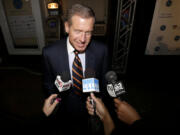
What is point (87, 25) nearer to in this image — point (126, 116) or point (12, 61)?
point (126, 116)

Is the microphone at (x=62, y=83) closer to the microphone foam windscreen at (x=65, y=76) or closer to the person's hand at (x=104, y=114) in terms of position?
the microphone foam windscreen at (x=65, y=76)

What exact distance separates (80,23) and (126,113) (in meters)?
0.85

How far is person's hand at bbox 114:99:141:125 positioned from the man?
0.50 m

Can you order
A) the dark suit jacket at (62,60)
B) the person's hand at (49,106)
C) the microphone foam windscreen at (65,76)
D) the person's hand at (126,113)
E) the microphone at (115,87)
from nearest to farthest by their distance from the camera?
the person's hand at (126,113) → the microphone at (115,87) → the person's hand at (49,106) → the microphone foam windscreen at (65,76) → the dark suit jacket at (62,60)

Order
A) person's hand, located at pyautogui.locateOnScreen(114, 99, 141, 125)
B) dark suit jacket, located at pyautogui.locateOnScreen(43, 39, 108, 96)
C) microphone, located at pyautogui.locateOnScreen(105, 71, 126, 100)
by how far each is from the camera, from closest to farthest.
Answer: person's hand, located at pyautogui.locateOnScreen(114, 99, 141, 125), microphone, located at pyautogui.locateOnScreen(105, 71, 126, 100), dark suit jacket, located at pyautogui.locateOnScreen(43, 39, 108, 96)

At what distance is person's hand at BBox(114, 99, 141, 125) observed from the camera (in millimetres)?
913

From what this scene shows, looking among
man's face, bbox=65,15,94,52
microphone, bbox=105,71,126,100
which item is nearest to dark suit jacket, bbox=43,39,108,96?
man's face, bbox=65,15,94,52

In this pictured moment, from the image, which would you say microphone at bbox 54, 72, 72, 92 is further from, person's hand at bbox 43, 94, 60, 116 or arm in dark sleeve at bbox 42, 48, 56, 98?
arm in dark sleeve at bbox 42, 48, 56, 98

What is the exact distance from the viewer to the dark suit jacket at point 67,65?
1.40m

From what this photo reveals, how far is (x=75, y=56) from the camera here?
1359 mm

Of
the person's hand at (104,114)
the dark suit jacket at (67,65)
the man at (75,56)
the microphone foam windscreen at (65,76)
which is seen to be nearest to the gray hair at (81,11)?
the man at (75,56)

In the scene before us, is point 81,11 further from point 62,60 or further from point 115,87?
point 115,87

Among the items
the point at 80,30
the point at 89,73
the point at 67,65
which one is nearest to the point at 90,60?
the point at 89,73

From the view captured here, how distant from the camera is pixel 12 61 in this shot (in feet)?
13.4
